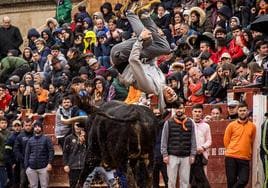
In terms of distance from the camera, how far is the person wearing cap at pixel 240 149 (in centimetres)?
1941

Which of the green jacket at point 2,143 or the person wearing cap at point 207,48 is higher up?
the person wearing cap at point 207,48

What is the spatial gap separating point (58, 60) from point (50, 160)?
4.21m

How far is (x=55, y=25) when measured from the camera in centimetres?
2984

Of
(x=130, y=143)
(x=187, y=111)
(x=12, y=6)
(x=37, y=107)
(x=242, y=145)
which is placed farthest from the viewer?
(x=12, y=6)

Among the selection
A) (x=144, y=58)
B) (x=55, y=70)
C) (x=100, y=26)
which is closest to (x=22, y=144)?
(x=55, y=70)

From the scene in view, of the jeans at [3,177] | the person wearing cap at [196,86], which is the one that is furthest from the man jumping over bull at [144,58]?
the jeans at [3,177]

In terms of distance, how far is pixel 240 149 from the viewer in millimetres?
19453

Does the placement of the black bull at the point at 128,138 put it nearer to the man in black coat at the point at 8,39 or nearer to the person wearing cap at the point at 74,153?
the person wearing cap at the point at 74,153

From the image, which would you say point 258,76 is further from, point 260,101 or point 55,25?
point 55,25

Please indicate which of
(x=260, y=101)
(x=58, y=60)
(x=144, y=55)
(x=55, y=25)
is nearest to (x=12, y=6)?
(x=55, y=25)

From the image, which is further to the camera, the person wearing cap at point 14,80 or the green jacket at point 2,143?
the person wearing cap at point 14,80

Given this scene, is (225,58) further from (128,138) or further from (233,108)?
(128,138)

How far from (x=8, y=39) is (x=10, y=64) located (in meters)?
2.21

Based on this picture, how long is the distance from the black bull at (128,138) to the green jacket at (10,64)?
513 inches
